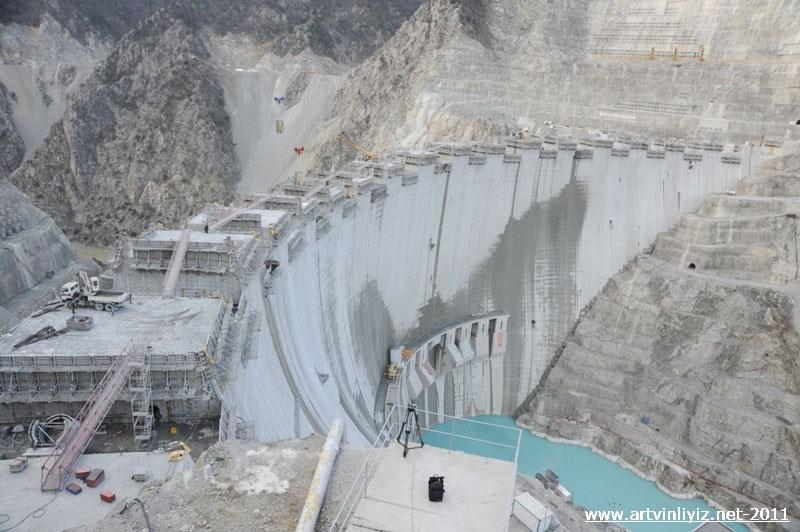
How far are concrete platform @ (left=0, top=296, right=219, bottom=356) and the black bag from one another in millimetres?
8474

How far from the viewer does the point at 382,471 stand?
385 inches

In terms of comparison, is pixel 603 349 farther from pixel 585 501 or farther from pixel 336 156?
pixel 336 156

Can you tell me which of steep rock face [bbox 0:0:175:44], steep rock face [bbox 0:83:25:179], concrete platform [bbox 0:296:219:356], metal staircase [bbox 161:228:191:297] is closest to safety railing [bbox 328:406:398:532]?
Answer: concrete platform [bbox 0:296:219:356]

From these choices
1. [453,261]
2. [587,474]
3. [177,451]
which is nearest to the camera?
[177,451]

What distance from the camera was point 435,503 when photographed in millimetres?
9086

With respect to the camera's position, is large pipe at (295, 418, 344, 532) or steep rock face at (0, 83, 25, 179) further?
steep rock face at (0, 83, 25, 179)

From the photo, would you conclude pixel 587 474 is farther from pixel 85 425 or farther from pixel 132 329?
pixel 85 425

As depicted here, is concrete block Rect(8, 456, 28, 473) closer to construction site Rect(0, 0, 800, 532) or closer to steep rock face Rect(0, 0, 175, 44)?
construction site Rect(0, 0, 800, 532)

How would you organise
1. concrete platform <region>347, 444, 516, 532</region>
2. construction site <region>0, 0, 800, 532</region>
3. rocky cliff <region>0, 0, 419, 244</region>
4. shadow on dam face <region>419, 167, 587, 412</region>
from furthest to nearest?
rocky cliff <region>0, 0, 419, 244</region>
shadow on dam face <region>419, 167, 587, 412</region>
construction site <region>0, 0, 800, 532</region>
concrete platform <region>347, 444, 516, 532</region>

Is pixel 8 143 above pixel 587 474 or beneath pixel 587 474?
above

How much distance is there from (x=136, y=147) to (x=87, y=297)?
202ft

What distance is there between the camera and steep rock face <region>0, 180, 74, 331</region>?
→ 40312 millimetres

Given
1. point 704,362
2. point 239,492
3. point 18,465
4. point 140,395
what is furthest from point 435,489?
point 704,362

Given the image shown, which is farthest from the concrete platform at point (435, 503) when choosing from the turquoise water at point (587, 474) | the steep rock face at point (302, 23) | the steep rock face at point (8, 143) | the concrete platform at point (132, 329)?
the steep rock face at point (8, 143)
